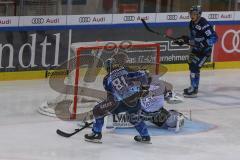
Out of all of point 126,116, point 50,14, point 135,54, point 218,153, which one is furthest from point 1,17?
point 218,153

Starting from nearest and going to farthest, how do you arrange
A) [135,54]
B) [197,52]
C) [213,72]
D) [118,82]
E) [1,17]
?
[118,82]
[135,54]
[197,52]
[1,17]
[213,72]

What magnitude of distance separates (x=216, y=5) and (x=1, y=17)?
4.31 metres

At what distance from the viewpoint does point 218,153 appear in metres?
7.25

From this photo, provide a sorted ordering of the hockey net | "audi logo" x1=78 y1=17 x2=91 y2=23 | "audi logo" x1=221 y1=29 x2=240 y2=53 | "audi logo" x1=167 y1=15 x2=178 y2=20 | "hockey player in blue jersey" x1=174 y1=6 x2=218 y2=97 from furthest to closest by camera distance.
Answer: "audi logo" x1=221 y1=29 x2=240 y2=53 → "audi logo" x1=167 y1=15 x2=178 y2=20 → "audi logo" x1=78 y1=17 x2=91 y2=23 → "hockey player in blue jersey" x1=174 y1=6 x2=218 y2=97 → the hockey net

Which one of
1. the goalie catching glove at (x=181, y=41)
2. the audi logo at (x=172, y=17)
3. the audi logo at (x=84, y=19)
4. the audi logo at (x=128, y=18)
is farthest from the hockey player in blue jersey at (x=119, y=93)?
the audi logo at (x=172, y=17)

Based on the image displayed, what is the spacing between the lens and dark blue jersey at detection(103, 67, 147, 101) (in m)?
7.02

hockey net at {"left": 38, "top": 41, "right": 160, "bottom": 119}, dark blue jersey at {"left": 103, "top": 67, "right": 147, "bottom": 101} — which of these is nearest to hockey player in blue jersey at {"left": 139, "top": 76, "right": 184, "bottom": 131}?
hockey net at {"left": 38, "top": 41, "right": 160, "bottom": 119}

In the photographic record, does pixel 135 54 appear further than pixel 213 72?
No

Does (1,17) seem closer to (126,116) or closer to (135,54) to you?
(135,54)

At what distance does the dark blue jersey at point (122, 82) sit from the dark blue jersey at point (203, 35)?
3.20 metres

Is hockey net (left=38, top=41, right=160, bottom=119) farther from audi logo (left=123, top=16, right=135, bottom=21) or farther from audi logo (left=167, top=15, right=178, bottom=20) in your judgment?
audi logo (left=167, top=15, right=178, bottom=20)

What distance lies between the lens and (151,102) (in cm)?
782

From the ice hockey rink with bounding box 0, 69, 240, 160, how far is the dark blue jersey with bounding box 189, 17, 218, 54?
0.78 metres

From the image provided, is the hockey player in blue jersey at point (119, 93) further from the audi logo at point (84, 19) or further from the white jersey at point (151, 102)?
the audi logo at point (84, 19)
